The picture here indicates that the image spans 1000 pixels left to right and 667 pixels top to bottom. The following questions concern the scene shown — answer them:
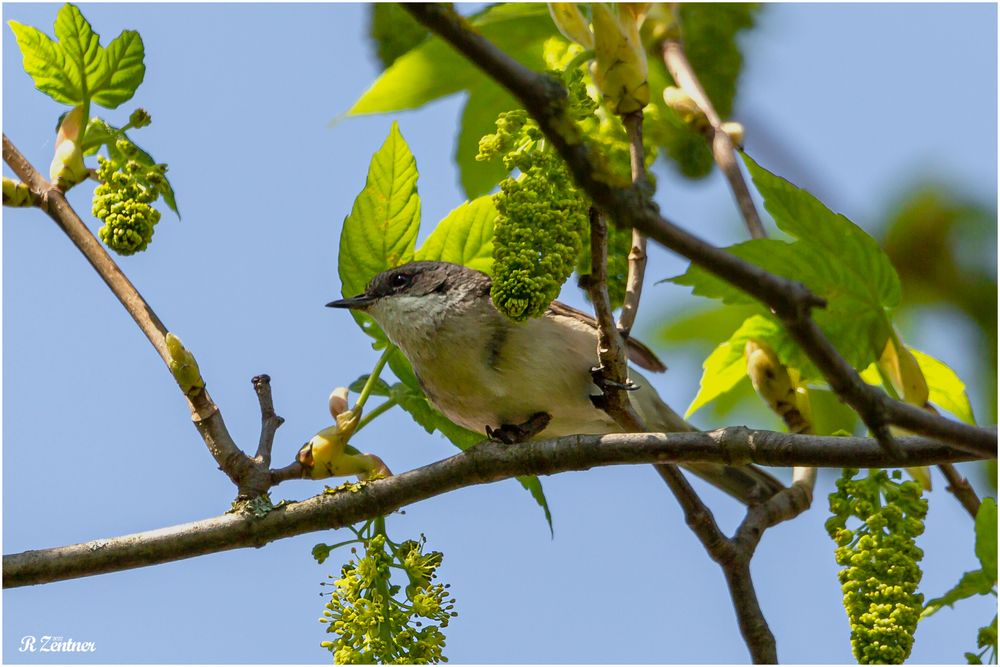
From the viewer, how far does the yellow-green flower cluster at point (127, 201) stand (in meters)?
3.46

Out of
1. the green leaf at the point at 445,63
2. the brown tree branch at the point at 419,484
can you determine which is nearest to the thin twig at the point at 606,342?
the brown tree branch at the point at 419,484

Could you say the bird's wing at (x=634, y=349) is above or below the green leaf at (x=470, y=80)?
below

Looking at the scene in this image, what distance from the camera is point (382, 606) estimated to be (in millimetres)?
3213

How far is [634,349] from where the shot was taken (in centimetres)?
536

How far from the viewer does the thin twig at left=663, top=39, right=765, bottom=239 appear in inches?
167

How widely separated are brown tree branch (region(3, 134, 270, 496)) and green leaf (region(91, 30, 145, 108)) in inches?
13.5

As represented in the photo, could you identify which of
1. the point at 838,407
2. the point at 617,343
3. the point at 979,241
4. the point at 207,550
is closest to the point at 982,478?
the point at 838,407

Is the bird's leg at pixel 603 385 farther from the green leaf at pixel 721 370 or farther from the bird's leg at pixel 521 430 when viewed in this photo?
the green leaf at pixel 721 370

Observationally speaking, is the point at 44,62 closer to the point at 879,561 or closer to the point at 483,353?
the point at 483,353

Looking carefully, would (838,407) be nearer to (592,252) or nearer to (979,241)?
(979,241)

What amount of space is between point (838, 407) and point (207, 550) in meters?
2.70

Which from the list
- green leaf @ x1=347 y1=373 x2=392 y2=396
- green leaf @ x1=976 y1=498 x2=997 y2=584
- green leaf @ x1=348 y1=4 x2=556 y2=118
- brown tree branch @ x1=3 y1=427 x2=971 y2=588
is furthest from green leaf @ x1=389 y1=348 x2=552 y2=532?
green leaf @ x1=976 y1=498 x2=997 y2=584

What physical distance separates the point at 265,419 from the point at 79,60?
129 centimetres

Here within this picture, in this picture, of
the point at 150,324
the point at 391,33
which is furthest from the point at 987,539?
the point at 391,33
